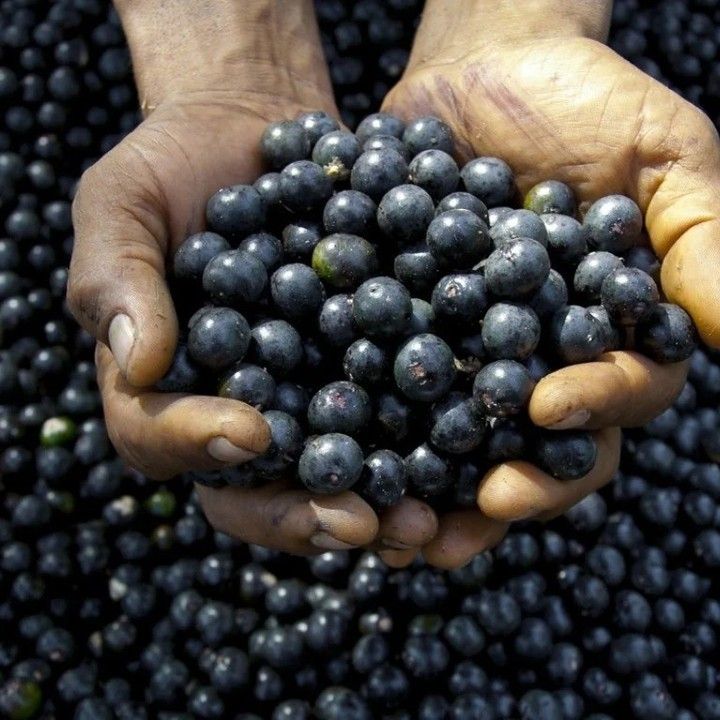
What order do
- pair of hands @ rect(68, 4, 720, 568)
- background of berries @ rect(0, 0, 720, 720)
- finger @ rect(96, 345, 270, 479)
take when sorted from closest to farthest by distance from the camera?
finger @ rect(96, 345, 270, 479) < pair of hands @ rect(68, 4, 720, 568) < background of berries @ rect(0, 0, 720, 720)

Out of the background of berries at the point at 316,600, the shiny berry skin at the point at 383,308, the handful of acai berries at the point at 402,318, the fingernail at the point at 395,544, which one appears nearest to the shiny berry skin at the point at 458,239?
the handful of acai berries at the point at 402,318

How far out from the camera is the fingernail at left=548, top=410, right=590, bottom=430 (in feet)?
4.91

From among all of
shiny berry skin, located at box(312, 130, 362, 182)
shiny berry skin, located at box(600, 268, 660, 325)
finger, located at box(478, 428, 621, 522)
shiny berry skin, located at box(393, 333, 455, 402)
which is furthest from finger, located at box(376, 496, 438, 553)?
shiny berry skin, located at box(312, 130, 362, 182)

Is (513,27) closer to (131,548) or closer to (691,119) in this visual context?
(691,119)

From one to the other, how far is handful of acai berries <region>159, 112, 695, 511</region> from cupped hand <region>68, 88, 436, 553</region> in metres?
0.06

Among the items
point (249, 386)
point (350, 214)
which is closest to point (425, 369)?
point (249, 386)

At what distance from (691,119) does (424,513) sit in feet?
3.46

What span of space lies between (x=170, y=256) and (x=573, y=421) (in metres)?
0.92

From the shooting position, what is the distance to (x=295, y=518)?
1583mm

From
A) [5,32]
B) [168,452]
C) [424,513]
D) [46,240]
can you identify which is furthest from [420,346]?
[5,32]

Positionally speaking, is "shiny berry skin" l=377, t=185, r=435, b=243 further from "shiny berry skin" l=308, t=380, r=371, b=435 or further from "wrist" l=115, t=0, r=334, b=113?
"wrist" l=115, t=0, r=334, b=113

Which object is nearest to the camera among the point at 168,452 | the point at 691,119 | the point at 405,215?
the point at 168,452

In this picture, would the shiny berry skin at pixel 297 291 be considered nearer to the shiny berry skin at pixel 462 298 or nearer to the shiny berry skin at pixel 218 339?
the shiny berry skin at pixel 218 339

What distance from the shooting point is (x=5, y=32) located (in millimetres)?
3037
